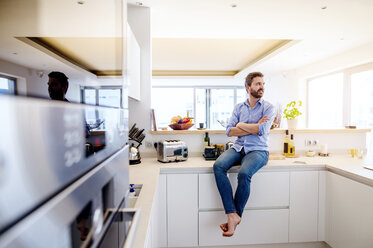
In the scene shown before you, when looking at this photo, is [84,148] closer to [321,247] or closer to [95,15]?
[95,15]

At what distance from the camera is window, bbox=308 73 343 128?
495 cm

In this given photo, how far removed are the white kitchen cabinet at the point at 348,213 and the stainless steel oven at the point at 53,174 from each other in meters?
1.88

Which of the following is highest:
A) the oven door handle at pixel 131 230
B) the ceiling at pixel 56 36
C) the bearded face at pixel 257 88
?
the bearded face at pixel 257 88

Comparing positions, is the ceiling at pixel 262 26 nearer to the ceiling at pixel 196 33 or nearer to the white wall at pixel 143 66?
the ceiling at pixel 196 33

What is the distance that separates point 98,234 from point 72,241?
10cm

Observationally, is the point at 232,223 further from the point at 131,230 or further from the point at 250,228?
the point at 131,230

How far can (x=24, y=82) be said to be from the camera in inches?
6.9

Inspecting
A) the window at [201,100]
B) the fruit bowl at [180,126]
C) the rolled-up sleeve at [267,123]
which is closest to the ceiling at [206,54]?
the window at [201,100]

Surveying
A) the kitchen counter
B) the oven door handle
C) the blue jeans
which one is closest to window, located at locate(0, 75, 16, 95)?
the oven door handle

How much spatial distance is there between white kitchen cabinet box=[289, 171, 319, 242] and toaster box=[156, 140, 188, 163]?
0.97 meters

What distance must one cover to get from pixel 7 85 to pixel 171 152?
1.90 m

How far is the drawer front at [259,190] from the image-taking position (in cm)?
188

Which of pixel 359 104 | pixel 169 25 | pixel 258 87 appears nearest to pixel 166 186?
pixel 258 87

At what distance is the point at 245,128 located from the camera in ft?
6.40
